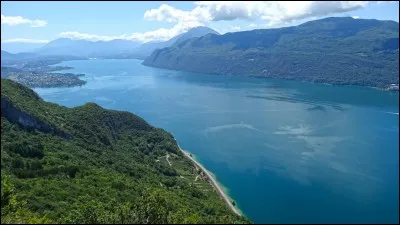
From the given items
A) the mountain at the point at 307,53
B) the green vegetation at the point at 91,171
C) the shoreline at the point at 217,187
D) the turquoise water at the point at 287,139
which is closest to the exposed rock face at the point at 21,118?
the green vegetation at the point at 91,171

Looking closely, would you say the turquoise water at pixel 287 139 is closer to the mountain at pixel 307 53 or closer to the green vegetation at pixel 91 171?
the green vegetation at pixel 91 171

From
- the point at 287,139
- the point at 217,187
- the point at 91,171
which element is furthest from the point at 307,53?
the point at 91,171

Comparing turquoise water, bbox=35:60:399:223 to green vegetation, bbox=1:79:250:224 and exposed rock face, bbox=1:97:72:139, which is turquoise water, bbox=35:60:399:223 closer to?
green vegetation, bbox=1:79:250:224

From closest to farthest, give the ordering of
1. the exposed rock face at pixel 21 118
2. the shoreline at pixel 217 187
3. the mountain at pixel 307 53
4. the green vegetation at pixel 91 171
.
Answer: the green vegetation at pixel 91 171 < the shoreline at pixel 217 187 < the exposed rock face at pixel 21 118 < the mountain at pixel 307 53

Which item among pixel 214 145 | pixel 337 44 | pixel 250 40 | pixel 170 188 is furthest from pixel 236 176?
pixel 250 40

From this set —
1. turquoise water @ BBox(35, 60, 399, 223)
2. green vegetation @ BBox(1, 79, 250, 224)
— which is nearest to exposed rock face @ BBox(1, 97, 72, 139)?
green vegetation @ BBox(1, 79, 250, 224)
